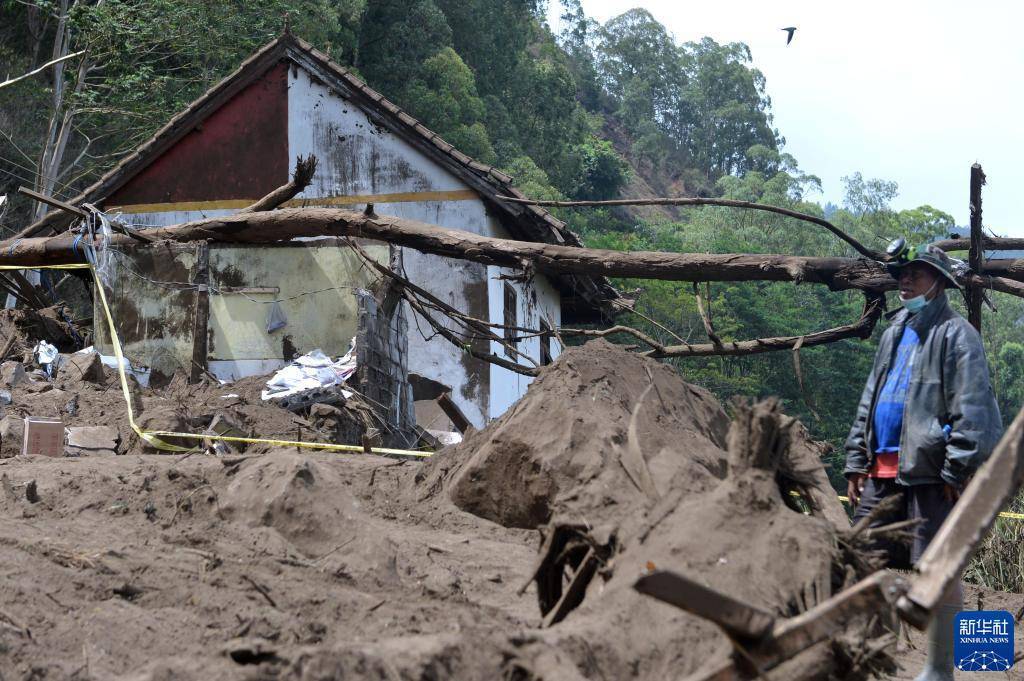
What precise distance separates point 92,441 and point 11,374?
2670 millimetres

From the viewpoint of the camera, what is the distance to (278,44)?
1639 centimetres

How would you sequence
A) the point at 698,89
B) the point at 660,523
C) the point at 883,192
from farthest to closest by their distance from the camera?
the point at 698,89, the point at 883,192, the point at 660,523

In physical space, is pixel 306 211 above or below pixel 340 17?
below

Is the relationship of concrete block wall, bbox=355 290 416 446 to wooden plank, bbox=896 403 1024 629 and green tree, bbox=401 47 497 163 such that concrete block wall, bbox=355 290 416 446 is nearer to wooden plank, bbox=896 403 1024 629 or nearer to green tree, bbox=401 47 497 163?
wooden plank, bbox=896 403 1024 629

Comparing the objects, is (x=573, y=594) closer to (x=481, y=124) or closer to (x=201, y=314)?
(x=201, y=314)

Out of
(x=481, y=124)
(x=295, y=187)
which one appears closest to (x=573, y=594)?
(x=295, y=187)

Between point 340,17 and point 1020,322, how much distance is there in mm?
41720

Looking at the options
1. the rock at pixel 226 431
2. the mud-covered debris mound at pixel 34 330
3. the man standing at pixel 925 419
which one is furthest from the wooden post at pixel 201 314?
the man standing at pixel 925 419

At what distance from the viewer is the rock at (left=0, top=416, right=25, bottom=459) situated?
849cm

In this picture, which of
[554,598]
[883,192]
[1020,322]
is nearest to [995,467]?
[554,598]

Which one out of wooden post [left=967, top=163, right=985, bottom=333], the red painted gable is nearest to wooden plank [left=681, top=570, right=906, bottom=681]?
wooden post [left=967, top=163, right=985, bottom=333]

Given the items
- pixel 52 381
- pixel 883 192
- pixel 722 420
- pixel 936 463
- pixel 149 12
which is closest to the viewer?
pixel 936 463

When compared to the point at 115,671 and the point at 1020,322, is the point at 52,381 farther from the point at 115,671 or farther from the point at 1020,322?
the point at 1020,322

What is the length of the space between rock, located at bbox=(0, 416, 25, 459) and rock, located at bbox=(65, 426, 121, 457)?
1.22 feet
